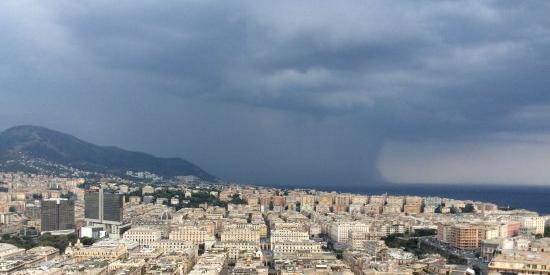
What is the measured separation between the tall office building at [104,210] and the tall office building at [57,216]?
7.43 ft

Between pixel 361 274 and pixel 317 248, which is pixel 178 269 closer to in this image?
pixel 361 274

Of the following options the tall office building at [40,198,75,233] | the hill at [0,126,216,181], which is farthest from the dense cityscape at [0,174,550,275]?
the hill at [0,126,216,181]

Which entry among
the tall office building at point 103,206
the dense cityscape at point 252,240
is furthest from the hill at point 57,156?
the tall office building at point 103,206

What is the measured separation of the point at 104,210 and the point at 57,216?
4.47 m

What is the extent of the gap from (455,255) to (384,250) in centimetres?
477

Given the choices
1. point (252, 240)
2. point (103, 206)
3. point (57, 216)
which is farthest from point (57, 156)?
point (252, 240)

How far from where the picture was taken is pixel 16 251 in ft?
136

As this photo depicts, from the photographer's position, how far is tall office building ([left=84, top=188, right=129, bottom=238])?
59375 millimetres

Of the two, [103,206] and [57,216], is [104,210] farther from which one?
[57,216]

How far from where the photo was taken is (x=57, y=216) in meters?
57.5

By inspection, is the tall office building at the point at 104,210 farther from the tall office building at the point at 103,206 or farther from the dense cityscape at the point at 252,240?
the dense cityscape at the point at 252,240

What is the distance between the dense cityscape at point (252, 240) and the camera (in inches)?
1325

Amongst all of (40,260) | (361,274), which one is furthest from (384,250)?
(40,260)

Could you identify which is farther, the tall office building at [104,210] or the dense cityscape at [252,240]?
the tall office building at [104,210]
